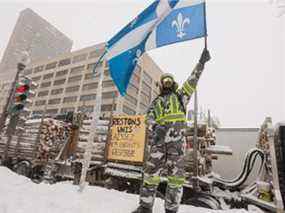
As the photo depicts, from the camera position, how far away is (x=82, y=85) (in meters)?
64.9

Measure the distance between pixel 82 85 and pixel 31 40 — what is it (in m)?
80.2

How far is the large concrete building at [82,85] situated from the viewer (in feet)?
196

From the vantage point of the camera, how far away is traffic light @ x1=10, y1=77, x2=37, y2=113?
7020 mm

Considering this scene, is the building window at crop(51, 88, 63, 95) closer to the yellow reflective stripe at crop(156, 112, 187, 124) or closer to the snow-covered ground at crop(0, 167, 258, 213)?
the snow-covered ground at crop(0, 167, 258, 213)

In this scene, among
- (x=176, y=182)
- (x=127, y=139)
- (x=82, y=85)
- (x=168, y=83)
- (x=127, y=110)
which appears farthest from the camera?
(x=82, y=85)

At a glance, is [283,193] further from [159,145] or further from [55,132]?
[55,132]

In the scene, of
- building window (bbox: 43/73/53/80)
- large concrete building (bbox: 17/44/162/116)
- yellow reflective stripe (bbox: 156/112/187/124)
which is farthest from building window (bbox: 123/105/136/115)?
yellow reflective stripe (bbox: 156/112/187/124)

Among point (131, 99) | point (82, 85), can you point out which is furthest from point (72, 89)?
point (131, 99)

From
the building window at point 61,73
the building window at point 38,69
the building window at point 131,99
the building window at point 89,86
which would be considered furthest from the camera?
the building window at point 38,69

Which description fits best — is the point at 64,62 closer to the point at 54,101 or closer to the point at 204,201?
the point at 54,101

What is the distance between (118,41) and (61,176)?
535 centimetres

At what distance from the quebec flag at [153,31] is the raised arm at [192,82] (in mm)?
726

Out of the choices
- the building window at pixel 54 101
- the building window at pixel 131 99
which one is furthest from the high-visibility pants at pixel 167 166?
the building window at pixel 54 101

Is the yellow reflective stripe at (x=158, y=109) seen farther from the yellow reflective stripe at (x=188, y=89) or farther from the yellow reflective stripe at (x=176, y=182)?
the yellow reflective stripe at (x=176, y=182)
